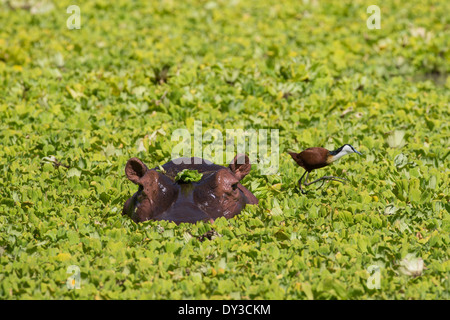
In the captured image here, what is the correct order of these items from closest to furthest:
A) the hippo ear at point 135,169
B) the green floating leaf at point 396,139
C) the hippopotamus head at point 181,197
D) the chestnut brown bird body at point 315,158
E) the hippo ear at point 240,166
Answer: the hippopotamus head at point 181,197 → the hippo ear at point 135,169 → the hippo ear at point 240,166 → the chestnut brown bird body at point 315,158 → the green floating leaf at point 396,139

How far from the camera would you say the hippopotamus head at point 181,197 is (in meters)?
5.60

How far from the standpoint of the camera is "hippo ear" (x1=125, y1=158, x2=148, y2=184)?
572 centimetres

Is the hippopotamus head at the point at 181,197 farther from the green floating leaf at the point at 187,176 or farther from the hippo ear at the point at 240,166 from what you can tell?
the hippo ear at the point at 240,166

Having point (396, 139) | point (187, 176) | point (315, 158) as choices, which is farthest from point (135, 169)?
point (396, 139)

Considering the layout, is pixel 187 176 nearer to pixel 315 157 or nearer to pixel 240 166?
pixel 240 166

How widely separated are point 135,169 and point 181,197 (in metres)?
0.42

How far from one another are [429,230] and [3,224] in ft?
10.3

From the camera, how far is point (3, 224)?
18.7 ft

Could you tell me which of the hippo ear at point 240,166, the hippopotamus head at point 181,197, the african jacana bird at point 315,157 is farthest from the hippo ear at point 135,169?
the african jacana bird at point 315,157

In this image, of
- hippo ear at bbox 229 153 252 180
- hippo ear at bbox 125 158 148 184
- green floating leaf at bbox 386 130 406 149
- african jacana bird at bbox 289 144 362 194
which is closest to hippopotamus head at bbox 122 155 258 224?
hippo ear at bbox 125 158 148 184

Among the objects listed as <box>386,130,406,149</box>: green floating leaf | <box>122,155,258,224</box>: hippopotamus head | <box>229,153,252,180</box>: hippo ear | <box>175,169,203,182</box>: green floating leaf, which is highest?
<box>386,130,406,149</box>: green floating leaf

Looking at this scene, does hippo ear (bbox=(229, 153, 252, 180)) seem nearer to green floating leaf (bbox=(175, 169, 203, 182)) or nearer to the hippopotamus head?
the hippopotamus head
